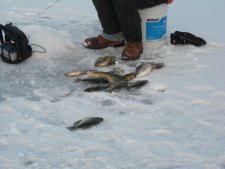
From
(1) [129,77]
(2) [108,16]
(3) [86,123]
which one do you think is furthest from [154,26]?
(3) [86,123]

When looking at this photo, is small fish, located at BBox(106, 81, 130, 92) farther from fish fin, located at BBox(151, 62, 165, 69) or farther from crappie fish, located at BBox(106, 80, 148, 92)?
fish fin, located at BBox(151, 62, 165, 69)

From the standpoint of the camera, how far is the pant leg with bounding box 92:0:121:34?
157 inches

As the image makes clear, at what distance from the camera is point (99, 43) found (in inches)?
160

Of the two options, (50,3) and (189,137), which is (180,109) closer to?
(189,137)

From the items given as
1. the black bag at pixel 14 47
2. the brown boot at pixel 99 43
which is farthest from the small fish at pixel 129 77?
the black bag at pixel 14 47

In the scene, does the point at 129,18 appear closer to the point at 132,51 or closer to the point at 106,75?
the point at 132,51

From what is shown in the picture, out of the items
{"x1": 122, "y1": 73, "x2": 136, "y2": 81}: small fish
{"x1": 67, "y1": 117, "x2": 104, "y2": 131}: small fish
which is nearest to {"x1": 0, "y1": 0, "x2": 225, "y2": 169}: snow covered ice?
{"x1": 67, "y1": 117, "x2": 104, "y2": 131}: small fish

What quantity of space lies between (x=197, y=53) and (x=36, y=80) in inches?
58.5

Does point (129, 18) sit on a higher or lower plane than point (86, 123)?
higher

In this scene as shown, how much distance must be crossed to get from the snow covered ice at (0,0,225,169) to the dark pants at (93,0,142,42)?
0.71 feet

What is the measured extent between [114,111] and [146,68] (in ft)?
2.43

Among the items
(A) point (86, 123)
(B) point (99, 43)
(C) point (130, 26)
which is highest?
(C) point (130, 26)

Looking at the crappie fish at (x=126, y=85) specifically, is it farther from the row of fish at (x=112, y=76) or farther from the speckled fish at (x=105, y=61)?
the speckled fish at (x=105, y=61)

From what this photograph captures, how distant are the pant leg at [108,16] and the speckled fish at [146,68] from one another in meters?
0.76
